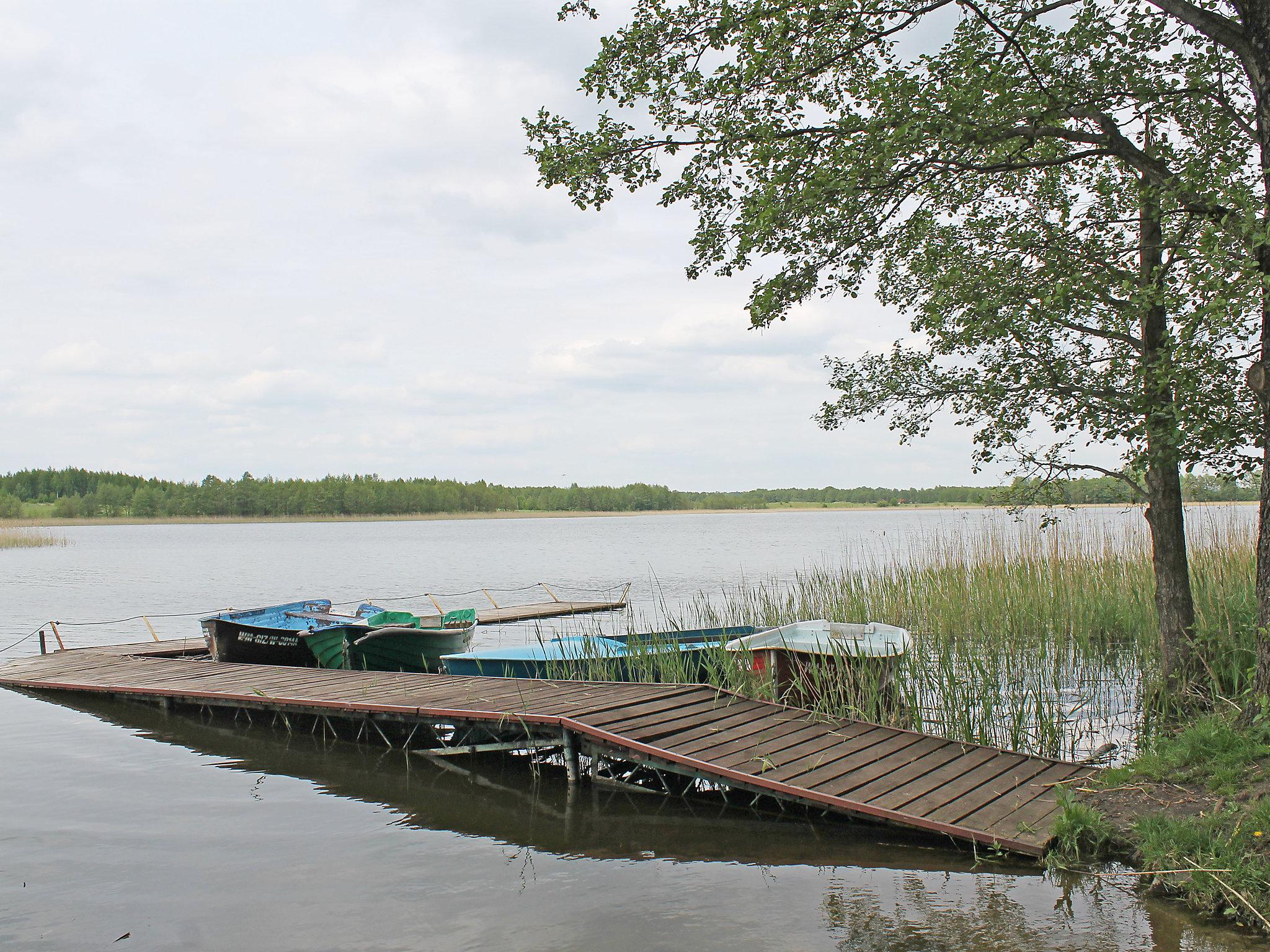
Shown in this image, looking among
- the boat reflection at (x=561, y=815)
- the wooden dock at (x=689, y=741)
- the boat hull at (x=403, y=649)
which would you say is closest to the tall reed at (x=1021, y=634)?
the wooden dock at (x=689, y=741)

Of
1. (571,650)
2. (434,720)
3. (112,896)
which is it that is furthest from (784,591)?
(112,896)

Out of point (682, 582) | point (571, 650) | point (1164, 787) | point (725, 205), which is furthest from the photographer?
point (682, 582)

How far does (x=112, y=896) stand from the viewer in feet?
17.9

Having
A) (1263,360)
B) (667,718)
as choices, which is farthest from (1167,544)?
(667,718)

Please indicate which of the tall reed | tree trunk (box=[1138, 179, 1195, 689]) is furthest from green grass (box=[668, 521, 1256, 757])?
tree trunk (box=[1138, 179, 1195, 689])

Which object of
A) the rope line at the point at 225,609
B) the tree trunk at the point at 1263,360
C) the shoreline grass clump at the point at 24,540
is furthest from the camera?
the shoreline grass clump at the point at 24,540

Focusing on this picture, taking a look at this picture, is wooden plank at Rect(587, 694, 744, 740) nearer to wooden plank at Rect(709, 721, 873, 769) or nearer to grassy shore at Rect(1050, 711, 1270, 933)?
wooden plank at Rect(709, 721, 873, 769)

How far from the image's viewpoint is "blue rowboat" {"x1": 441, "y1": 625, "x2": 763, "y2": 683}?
914cm

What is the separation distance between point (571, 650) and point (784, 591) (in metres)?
10.3

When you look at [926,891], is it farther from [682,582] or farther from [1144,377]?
[682,582]

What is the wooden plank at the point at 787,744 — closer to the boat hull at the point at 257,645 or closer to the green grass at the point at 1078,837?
the green grass at the point at 1078,837

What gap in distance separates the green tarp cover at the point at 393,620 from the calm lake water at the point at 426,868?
2.39 m

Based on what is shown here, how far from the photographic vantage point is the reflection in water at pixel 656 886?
174 inches

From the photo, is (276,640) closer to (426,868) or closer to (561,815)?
(561,815)
